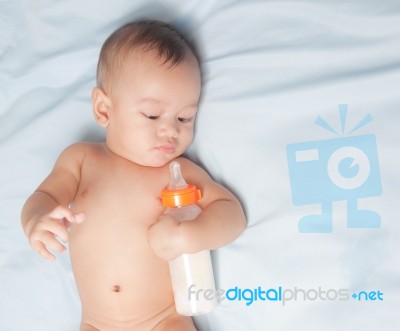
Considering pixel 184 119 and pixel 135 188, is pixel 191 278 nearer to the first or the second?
pixel 135 188

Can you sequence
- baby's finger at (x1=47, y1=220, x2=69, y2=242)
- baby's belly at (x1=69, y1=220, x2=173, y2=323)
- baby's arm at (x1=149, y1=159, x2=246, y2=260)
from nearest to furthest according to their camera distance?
baby's finger at (x1=47, y1=220, x2=69, y2=242) → baby's arm at (x1=149, y1=159, x2=246, y2=260) → baby's belly at (x1=69, y1=220, x2=173, y2=323)

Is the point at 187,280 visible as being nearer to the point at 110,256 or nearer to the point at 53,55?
the point at 110,256

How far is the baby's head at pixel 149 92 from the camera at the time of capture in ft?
4.30

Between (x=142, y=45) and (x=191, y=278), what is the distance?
1.79ft

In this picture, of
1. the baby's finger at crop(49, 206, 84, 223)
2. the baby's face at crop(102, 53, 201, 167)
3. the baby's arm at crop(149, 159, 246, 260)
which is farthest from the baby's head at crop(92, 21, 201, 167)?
the baby's finger at crop(49, 206, 84, 223)

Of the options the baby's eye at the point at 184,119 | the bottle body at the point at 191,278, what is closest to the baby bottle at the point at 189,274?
the bottle body at the point at 191,278

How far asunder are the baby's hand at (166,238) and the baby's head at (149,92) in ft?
0.58

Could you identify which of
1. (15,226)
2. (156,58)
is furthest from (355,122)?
(15,226)

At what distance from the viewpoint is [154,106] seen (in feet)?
4.30

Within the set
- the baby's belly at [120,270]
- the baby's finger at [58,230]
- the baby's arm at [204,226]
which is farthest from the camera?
the baby's belly at [120,270]

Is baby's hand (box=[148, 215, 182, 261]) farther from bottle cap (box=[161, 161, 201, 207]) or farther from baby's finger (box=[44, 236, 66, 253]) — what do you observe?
baby's finger (box=[44, 236, 66, 253])

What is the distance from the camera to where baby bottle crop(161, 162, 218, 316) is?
1282 mm

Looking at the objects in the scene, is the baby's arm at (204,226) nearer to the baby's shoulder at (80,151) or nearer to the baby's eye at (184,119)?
the baby's eye at (184,119)

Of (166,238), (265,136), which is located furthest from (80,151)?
(265,136)
